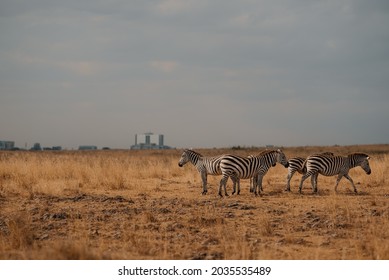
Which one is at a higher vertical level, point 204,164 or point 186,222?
point 204,164

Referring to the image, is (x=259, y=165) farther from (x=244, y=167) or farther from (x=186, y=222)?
(x=186, y=222)

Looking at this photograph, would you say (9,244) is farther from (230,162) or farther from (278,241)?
(230,162)

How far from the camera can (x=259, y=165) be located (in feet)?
53.0

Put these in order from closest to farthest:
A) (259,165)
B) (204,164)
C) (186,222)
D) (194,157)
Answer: (186,222), (259,165), (204,164), (194,157)

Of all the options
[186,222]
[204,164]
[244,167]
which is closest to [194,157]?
[204,164]

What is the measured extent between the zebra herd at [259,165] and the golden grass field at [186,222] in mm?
538

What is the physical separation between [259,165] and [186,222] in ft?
19.4

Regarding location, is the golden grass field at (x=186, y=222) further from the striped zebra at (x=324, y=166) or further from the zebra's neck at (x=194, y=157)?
the zebra's neck at (x=194, y=157)

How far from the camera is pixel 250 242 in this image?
29.2 ft

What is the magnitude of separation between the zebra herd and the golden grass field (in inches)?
21.2

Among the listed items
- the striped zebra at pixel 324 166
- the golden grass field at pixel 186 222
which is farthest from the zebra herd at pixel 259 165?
the golden grass field at pixel 186 222

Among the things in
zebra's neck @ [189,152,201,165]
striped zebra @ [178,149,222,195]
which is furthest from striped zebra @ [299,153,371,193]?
zebra's neck @ [189,152,201,165]

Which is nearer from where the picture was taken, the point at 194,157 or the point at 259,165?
the point at 259,165
